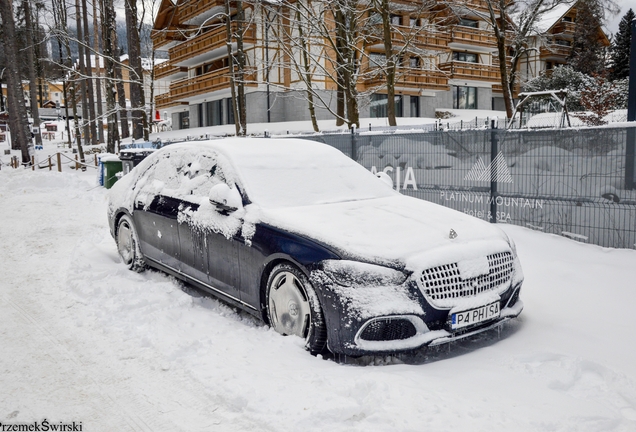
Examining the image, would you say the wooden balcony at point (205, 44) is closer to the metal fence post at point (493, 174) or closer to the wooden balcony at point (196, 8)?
the wooden balcony at point (196, 8)

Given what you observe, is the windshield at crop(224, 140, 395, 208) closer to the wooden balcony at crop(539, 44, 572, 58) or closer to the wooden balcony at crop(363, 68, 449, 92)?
the wooden balcony at crop(363, 68, 449, 92)

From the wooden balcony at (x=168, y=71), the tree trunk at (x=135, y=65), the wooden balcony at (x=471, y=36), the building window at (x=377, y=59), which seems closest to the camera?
the building window at (x=377, y=59)

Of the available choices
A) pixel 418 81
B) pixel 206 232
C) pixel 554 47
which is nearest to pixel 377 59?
pixel 418 81

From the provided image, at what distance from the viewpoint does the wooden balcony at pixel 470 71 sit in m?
41.1

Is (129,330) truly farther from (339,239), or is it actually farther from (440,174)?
Answer: (440,174)

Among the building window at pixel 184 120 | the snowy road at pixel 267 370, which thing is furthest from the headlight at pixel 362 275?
the building window at pixel 184 120

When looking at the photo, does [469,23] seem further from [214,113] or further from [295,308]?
[295,308]

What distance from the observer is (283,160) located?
558 centimetres

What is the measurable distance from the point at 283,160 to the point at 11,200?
1200 centimetres

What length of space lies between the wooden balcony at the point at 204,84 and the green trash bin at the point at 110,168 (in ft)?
60.4

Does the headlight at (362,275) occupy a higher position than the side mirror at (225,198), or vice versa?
the side mirror at (225,198)

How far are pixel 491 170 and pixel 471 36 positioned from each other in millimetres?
37707

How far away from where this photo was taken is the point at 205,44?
38.4 metres

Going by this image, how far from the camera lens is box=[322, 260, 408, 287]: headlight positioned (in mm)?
3867
